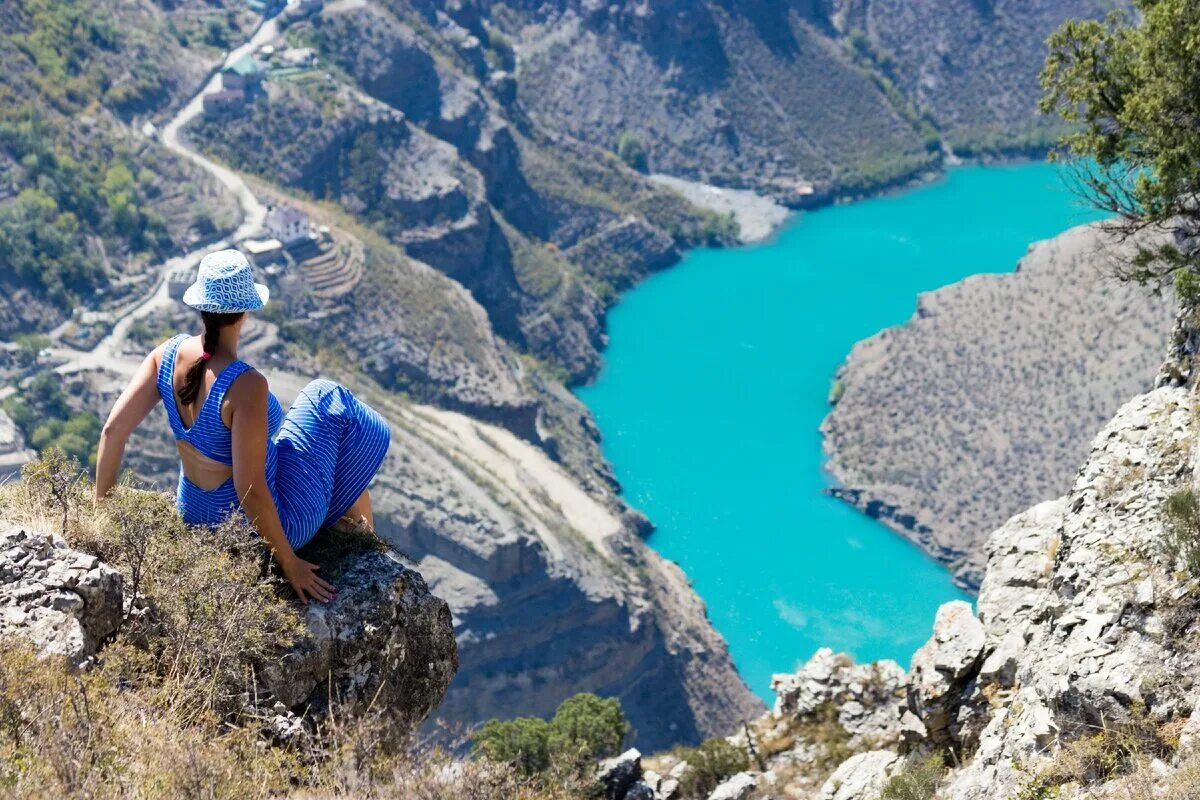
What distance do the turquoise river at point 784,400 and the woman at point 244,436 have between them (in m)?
44.4

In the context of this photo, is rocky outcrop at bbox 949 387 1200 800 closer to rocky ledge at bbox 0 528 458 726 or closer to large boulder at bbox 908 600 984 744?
large boulder at bbox 908 600 984 744

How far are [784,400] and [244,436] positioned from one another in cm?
8380

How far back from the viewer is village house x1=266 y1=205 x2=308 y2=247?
257ft

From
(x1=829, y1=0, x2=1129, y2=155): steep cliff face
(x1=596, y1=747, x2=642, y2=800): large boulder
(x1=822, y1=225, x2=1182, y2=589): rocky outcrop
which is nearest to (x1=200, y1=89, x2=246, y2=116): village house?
(x1=822, y1=225, x2=1182, y2=589): rocky outcrop

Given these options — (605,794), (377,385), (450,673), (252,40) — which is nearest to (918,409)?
(377,385)

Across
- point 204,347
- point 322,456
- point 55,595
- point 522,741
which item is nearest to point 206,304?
point 204,347

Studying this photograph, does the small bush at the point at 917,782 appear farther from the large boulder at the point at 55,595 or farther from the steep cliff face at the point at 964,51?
the steep cliff face at the point at 964,51

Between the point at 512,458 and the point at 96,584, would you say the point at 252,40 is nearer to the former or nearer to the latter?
the point at 512,458

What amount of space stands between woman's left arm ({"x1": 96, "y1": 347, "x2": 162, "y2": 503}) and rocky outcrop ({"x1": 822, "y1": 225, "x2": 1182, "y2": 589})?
65.3 meters

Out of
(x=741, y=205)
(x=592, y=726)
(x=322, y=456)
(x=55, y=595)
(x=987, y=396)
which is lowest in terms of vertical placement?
(x=592, y=726)

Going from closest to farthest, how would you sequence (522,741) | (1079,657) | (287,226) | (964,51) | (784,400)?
(1079,657) → (522,741) → (287,226) → (784,400) → (964,51)

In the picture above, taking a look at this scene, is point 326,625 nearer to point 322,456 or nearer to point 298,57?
point 322,456

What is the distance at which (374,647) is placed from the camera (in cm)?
928

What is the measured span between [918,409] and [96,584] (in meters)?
78.4
